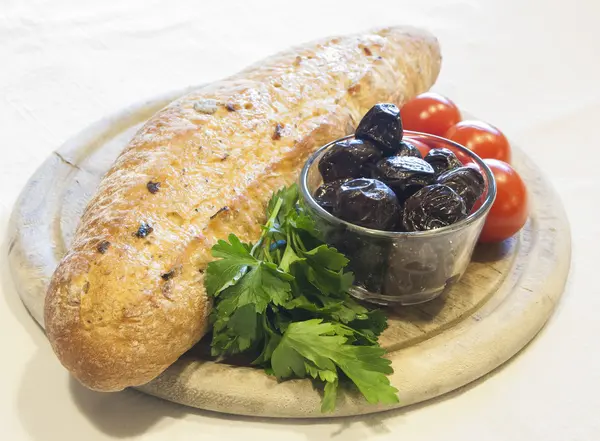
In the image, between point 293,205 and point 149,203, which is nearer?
point 149,203

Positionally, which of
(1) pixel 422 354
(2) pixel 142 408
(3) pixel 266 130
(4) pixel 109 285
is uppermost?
(3) pixel 266 130

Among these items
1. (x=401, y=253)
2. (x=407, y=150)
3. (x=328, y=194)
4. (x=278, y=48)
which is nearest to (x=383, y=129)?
(x=407, y=150)

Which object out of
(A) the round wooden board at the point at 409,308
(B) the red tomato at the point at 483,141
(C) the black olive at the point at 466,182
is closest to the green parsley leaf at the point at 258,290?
(A) the round wooden board at the point at 409,308

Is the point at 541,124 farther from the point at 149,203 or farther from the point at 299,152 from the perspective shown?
the point at 149,203

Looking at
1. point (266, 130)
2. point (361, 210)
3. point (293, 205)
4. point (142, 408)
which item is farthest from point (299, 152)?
point (142, 408)

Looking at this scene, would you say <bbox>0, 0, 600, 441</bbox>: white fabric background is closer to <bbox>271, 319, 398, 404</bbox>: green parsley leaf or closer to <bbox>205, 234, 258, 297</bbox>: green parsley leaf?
<bbox>271, 319, 398, 404</bbox>: green parsley leaf

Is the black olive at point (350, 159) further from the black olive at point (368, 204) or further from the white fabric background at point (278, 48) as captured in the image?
the white fabric background at point (278, 48)

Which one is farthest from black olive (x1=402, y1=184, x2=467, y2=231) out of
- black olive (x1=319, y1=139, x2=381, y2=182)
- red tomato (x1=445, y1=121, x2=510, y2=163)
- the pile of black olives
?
red tomato (x1=445, y1=121, x2=510, y2=163)
